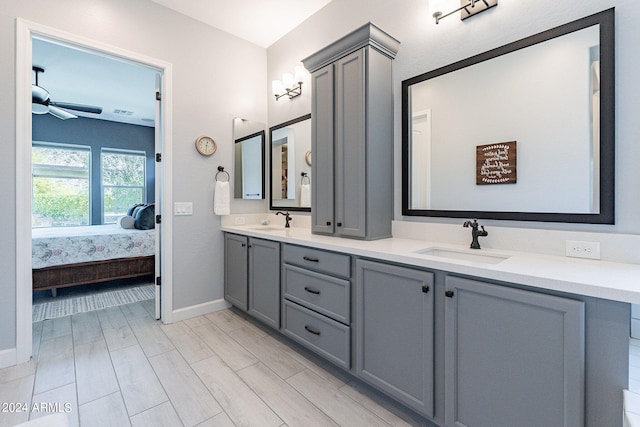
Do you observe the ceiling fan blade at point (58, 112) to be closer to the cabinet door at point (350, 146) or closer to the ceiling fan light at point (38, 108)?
the ceiling fan light at point (38, 108)

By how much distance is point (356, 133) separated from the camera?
2.08 m

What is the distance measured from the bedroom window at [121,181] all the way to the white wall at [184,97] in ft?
13.9

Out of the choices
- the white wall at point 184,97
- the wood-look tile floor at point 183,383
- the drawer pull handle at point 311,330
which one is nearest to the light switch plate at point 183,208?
the white wall at point 184,97

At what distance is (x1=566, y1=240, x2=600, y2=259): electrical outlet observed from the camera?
4.56 feet

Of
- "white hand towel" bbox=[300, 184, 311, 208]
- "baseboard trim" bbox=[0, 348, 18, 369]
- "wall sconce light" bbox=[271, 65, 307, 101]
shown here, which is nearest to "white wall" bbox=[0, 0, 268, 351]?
"baseboard trim" bbox=[0, 348, 18, 369]

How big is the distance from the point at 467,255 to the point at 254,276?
5.65ft

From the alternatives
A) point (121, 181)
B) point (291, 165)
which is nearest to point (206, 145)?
point (291, 165)

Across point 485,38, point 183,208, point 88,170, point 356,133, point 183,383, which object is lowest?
point 183,383

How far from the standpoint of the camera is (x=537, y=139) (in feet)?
5.14

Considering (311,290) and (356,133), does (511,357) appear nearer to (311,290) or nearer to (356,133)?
(311,290)

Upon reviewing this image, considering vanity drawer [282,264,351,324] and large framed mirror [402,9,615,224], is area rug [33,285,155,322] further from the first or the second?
large framed mirror [402,9,615,224]

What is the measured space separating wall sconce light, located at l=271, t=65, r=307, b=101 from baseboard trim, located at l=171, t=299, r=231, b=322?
2.27m

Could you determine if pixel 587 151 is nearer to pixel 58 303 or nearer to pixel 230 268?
pixel 230 268

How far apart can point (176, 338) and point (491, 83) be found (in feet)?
9.63
